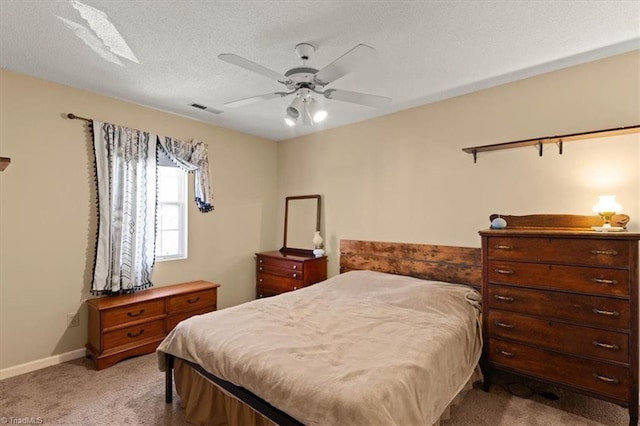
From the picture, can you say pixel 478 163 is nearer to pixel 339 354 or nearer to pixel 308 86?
pixel 308 86

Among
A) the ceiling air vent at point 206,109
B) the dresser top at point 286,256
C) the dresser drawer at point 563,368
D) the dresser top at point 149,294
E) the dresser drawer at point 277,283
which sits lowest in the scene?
the dresser drawer at point 563,368

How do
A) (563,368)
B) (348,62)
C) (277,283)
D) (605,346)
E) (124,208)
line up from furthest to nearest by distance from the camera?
(277,283)
(124,208)
(563,368)
(605,346)
(348,62)

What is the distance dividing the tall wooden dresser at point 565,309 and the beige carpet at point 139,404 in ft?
0.69

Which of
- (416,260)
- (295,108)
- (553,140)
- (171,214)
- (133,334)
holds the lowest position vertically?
(133,334)

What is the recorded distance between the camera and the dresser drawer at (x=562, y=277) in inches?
79.5

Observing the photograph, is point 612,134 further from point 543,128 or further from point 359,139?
point 359,139

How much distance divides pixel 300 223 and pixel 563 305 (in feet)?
10.6

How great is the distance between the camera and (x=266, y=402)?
5.41ft

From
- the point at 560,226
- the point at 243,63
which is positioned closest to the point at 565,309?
the point at 560,226

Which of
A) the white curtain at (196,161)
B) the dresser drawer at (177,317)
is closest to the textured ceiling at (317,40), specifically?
the white curtain at (196,161)

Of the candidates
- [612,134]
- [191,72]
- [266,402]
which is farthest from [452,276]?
[191,72]

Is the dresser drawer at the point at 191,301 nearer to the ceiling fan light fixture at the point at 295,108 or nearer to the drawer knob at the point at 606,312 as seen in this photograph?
the ceiling fan light fixture at the point at 295,108

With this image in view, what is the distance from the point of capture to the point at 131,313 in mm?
3053

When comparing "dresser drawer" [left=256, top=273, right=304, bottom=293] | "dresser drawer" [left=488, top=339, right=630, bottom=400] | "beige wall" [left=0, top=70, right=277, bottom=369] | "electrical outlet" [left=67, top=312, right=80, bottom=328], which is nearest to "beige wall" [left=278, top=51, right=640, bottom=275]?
"dresser drawer" [left=256, top=273, right=304, bottom=293]
